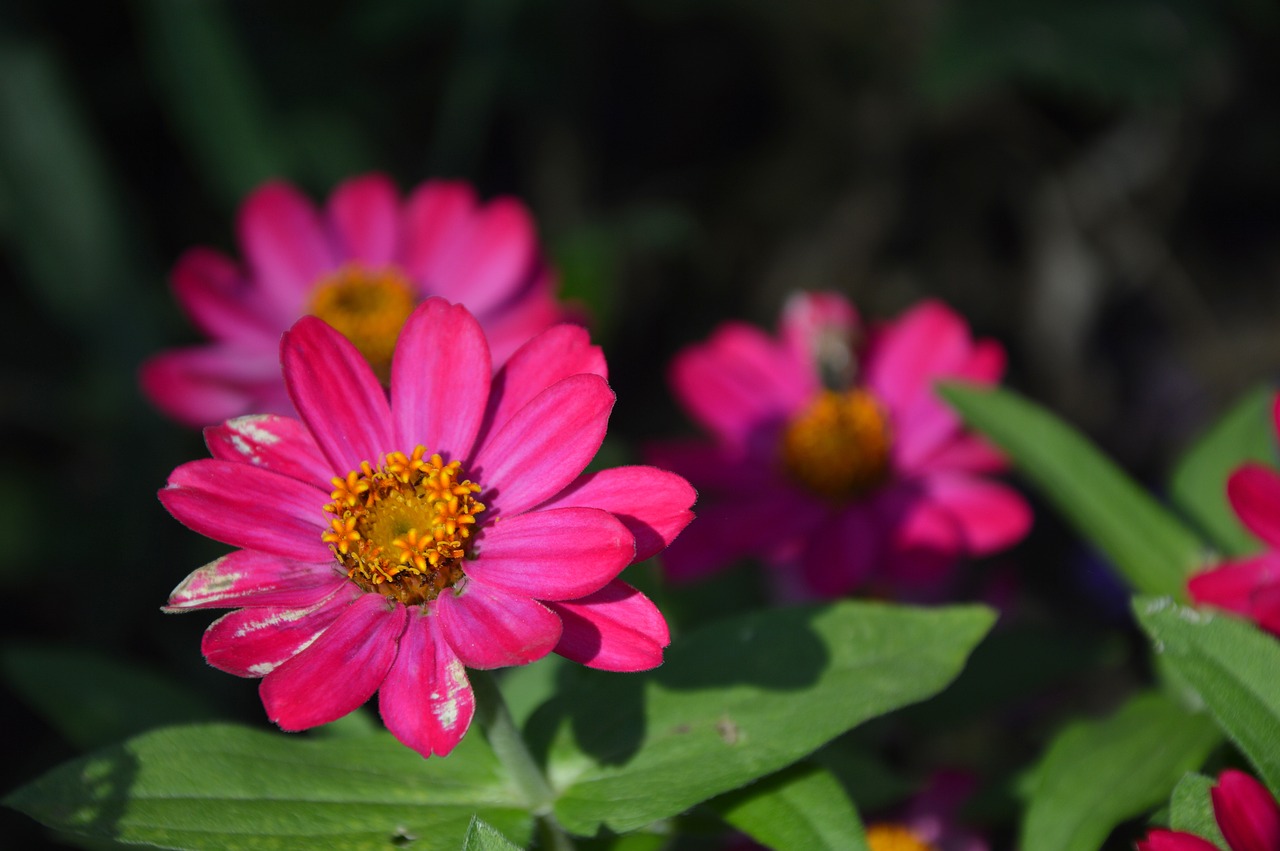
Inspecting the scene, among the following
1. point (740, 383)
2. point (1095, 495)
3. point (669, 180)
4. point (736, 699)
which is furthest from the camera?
point (669, 180)

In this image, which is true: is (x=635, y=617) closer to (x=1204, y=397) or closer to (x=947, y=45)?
(x=947, y=45)

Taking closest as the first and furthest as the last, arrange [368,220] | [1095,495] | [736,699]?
[736,699] < [1095,495] < [368,220]

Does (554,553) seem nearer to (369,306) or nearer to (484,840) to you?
(484,840)

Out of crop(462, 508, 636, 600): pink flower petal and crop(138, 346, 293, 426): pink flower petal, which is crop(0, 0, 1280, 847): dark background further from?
crop(462, 508, 636, 600): pink flower petal

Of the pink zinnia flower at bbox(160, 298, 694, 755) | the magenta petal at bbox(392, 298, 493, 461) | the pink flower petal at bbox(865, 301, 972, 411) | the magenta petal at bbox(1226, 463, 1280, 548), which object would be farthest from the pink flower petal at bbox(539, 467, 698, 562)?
the pink flower petal at bbox(865, 301, 972, 411)

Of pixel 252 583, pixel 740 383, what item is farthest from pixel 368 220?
pixel 252 583

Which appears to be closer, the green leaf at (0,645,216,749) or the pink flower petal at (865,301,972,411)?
the green leaf at (0,645,216,749)
